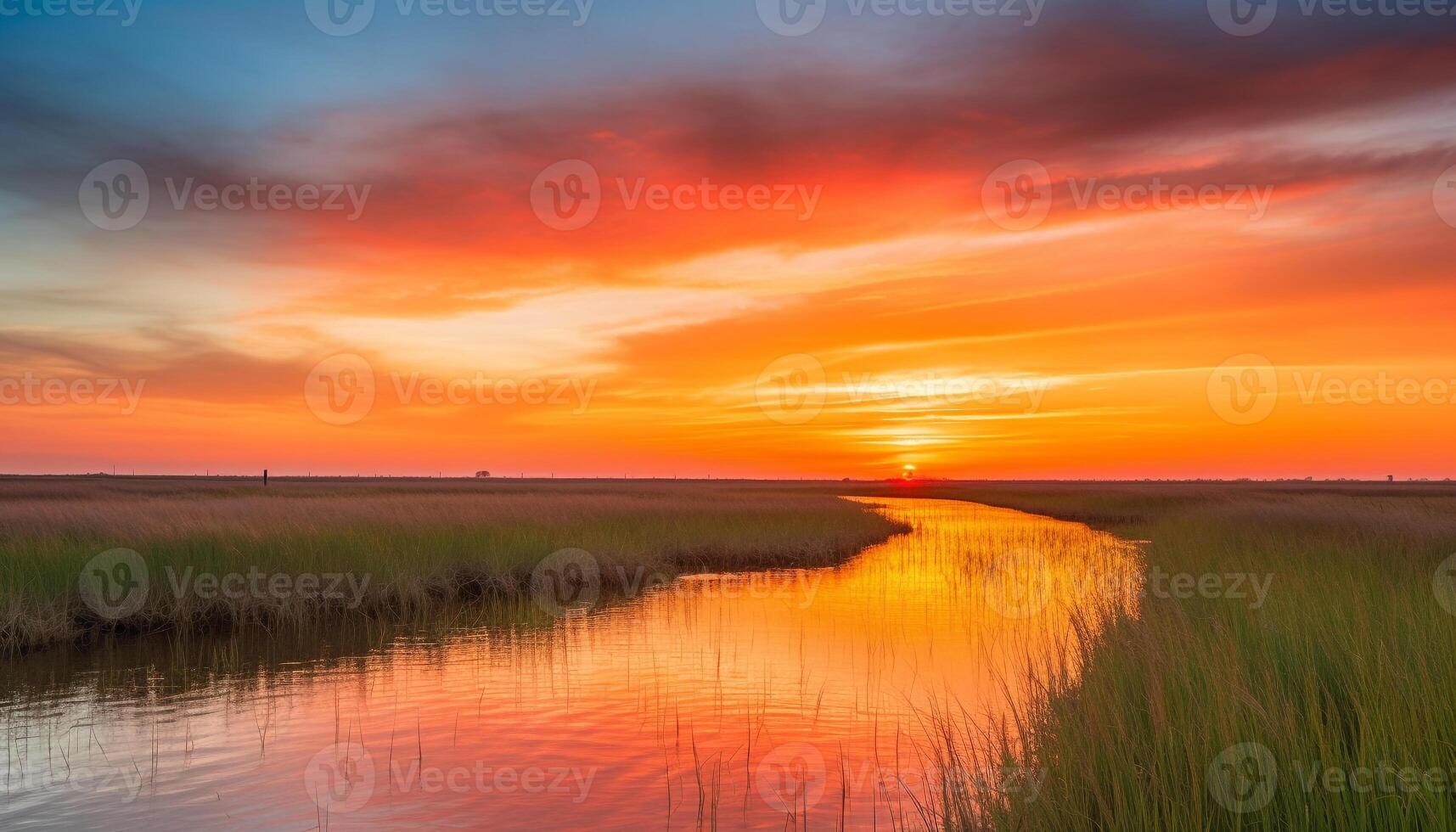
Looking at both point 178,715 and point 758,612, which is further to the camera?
point 758,612

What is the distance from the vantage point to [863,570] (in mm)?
28328

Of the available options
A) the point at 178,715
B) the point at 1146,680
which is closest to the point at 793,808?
the point at 1146,680

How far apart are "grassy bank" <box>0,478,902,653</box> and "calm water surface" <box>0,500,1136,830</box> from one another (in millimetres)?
1298

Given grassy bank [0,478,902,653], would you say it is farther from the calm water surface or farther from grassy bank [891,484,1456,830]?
grassy bank [891,484,1456,830]

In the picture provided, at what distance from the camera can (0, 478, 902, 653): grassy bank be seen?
1658cm

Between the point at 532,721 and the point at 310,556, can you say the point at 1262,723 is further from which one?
the point at 310,556

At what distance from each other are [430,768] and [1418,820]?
876 cm

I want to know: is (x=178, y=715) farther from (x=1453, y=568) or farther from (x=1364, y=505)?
(x=1364, y=505)

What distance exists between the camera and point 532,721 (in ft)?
38.0

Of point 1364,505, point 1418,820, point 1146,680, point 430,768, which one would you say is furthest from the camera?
point 1364,505

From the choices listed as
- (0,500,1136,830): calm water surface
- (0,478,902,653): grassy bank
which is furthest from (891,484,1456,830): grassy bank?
(0,478,902,653): grassy bank

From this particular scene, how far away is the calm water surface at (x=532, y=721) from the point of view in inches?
340

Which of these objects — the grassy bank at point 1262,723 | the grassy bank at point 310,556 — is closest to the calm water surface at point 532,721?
the grassy bank at point 1262,723

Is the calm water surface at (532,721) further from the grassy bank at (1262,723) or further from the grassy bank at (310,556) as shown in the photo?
the grassy bank at (310,556)
